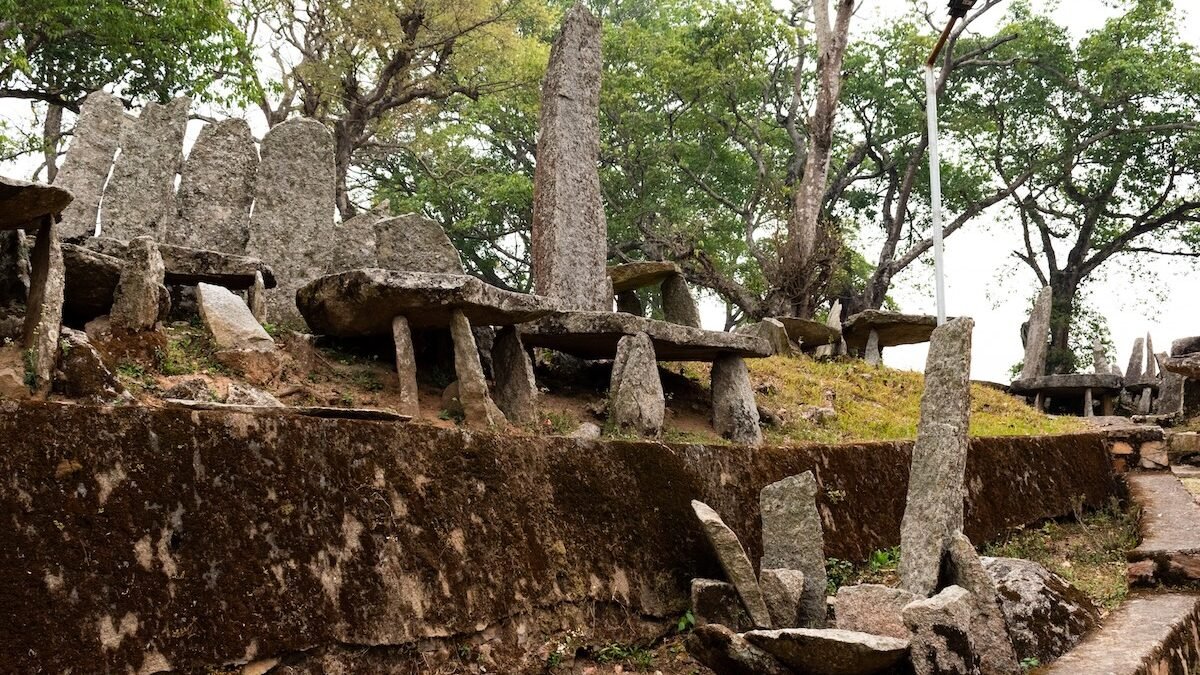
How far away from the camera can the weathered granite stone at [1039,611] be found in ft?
16.6

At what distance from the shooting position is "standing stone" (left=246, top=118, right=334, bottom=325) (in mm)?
8742

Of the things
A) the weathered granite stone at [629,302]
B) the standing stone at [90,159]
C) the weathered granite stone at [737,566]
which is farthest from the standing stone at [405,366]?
the weathered granite stone at [629,302]

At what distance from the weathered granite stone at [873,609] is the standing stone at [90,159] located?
25.4 ft

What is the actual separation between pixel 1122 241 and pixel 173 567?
93.7 ft

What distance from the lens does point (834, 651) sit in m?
4.17

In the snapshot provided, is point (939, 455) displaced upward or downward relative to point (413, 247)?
downward

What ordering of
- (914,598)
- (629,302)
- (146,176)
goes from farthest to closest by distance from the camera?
(629,302) → (146,176) → (914,598)

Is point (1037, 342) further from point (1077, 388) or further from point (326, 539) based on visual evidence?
point (326, 539)

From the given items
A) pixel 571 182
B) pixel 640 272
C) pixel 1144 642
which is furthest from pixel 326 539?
pixel 640 272

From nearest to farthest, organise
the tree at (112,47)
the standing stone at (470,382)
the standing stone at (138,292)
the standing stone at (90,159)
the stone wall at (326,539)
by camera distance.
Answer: the stone wall at (326,539) → the standing stone at (138,292) → the standing stone at (470,382) → the standing stone at (90,159) → the tree at (112,47)

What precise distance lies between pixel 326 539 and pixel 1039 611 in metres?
3.52

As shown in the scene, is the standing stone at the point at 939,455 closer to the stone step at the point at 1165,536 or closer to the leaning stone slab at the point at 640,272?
the stone step at the point at 1165,536

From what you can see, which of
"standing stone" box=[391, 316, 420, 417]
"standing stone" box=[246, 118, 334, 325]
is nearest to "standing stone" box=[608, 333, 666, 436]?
"standing stone" box=[391, 316, 420, 417]

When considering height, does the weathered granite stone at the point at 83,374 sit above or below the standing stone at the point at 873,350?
below
